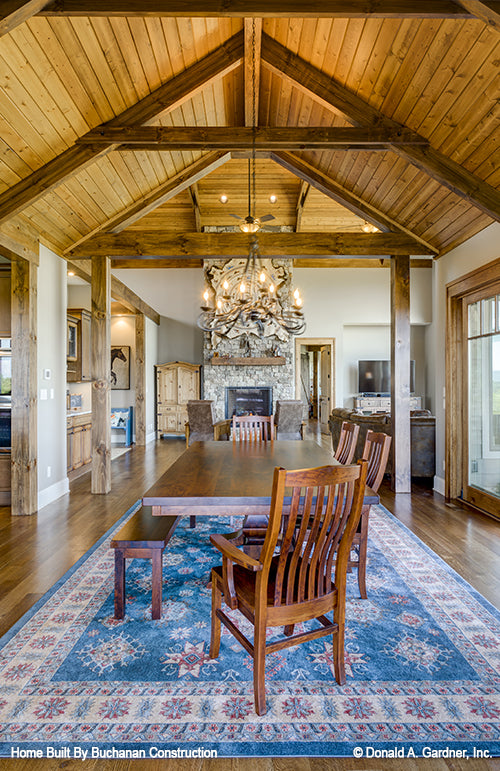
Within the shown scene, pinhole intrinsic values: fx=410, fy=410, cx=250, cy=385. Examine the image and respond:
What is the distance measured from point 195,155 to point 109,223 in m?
1.34

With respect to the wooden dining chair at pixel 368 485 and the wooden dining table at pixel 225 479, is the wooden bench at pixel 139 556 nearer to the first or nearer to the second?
the wooden dining table at pixel 225 479

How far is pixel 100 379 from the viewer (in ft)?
15.7

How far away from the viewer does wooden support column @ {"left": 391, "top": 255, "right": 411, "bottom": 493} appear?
4.76m

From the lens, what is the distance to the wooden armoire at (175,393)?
9.51 meters

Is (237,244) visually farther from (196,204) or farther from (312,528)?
(312,528)

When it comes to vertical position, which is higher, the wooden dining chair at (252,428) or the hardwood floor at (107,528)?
the wooden dining chair at (252,428)

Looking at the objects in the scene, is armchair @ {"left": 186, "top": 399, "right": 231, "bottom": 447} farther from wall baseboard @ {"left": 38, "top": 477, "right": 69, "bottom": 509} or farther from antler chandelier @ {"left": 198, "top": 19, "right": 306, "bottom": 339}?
antler chandelier @ {"left": 198, "top": 19, "right": 306, "bottom": 339}

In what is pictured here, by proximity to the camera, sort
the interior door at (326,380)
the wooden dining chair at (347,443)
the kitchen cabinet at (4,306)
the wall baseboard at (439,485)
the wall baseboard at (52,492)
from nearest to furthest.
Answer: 1. the wooden dining chair at (347,443)
2. the wall baseboard at (52,492)
3. the kitchen cabinet at (4,306)
4. the wall baseboard at (439,485)
5. the interior door at (326,380)

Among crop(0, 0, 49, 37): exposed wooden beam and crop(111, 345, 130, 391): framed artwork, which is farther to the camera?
crop(111, 345, 130, 391): framed artwork

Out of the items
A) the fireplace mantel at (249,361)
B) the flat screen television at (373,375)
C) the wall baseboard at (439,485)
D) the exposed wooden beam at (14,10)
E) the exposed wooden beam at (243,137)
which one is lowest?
the wall baseboard at (439,485)

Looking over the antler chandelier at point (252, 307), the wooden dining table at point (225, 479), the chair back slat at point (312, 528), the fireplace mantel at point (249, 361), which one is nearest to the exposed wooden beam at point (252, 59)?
the antler chandelier at point (252, 307)

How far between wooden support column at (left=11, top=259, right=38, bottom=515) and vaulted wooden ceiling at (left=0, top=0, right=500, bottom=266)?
53 centimetres

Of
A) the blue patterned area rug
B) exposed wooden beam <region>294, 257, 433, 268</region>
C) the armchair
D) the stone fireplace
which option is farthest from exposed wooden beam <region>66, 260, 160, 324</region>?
the blue patterned area rug

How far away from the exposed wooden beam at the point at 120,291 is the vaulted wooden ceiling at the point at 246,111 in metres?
0.67
